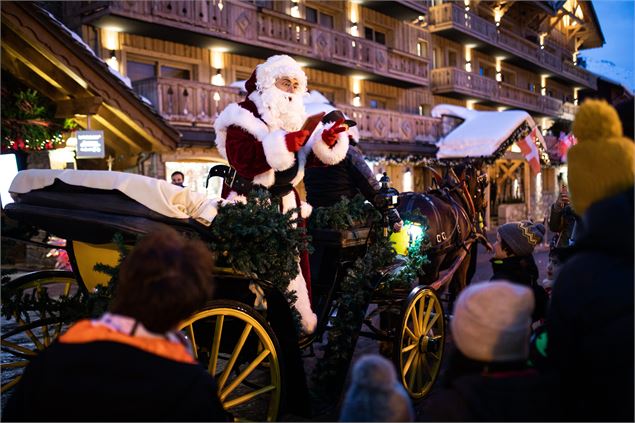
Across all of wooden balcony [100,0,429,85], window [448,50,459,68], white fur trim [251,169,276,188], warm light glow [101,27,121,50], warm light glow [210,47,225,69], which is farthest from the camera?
window [448,50,459,68]

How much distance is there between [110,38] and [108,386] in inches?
561

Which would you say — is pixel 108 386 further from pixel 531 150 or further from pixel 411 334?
pixel 531 150

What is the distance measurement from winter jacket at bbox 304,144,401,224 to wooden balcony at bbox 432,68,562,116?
2150 cm

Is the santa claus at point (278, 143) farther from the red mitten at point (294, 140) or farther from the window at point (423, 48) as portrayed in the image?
the window at point (423, 48)

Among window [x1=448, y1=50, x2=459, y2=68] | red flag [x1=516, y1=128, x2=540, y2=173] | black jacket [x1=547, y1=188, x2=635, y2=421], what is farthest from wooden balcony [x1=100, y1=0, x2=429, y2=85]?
black jacket [x1=547, y1=188, x2=635, y2=421]

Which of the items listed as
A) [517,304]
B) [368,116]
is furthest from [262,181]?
[368,116]

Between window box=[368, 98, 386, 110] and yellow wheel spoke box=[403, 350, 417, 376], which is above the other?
window box=[368, 98, 386, 110]

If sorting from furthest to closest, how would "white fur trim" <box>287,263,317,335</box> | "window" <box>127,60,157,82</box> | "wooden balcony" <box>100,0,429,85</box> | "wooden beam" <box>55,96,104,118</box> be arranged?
1. "window" <box>127,60,157,82</box>
2. "wooden balcony" <box>100,0,429,85</box>
3. "wooden beam" <box>55,96,104,118</box>
4. "white fur trim" <box>287,263,317,335</box>

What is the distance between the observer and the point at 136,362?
170 centimetres

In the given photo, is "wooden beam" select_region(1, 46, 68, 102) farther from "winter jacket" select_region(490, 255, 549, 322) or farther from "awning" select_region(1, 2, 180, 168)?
"winter jacket" select_region(490, 255, 549, 322)

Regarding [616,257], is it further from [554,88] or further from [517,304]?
[554,88]

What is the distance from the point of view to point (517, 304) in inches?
74.4

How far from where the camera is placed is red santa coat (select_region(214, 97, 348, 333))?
4.00 meters

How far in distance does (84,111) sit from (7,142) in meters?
1.43
